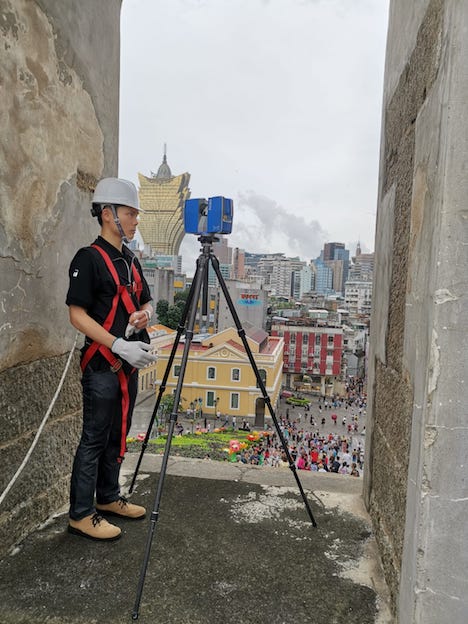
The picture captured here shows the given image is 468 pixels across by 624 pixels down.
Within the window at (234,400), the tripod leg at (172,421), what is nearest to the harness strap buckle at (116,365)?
the tripod leg at (172,421)

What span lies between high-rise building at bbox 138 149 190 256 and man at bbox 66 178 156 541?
83.6m

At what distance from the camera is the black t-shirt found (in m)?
1.94

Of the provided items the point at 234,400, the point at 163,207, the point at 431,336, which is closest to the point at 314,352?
the point at 234,400

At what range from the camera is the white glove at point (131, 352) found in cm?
191

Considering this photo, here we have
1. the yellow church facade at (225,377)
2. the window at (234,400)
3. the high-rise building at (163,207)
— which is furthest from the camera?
the high-rise building at (163,207)

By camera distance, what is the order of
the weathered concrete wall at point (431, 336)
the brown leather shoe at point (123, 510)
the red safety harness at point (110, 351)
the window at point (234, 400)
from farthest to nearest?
the window at point (234, 400), the brown leather shoe at point (123, 510), the red safety harness at point (110, 351), the weathered concrete wall at point (431, 336)

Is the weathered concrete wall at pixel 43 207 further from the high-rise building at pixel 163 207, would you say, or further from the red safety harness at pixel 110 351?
the high-rise building at pixel 163 207

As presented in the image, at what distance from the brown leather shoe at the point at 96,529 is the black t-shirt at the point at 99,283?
2.51ft

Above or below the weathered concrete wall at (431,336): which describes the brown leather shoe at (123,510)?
below

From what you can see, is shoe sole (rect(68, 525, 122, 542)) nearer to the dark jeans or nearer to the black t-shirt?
the dark jeans

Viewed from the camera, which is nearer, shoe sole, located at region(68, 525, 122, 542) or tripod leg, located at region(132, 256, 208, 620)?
tripod leg, located at region(132, 256, 208, 620)

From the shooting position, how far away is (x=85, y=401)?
2.08 meters

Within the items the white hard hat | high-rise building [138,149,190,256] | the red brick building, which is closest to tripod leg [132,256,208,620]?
the white hard hat

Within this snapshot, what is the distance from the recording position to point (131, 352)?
191 centimetres
